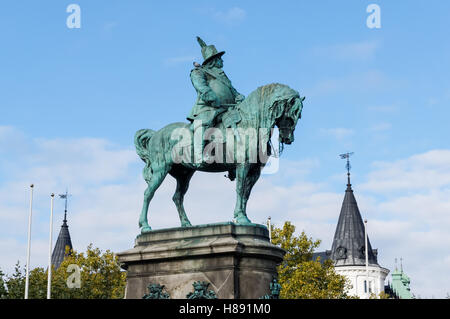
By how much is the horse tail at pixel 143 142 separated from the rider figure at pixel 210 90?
57.4 inches

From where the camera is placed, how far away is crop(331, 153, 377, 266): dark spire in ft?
369

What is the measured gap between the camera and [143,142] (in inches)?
810

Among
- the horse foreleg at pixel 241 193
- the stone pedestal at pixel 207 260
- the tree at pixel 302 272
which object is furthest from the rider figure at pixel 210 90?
the tree at pixel 302 272

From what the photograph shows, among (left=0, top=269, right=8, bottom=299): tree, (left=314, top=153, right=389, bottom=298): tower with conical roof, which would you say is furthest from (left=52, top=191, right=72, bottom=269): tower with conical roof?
(left=0, top=269, right=8, bottom=299): tree

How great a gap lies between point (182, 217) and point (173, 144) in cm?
180

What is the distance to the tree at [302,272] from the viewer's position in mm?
54375

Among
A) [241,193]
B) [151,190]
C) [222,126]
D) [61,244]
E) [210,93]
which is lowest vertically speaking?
[241,193]

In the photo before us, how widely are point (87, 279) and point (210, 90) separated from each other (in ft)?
149

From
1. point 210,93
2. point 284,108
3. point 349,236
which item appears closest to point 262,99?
point 284,108

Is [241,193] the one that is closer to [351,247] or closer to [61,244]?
[61,244]

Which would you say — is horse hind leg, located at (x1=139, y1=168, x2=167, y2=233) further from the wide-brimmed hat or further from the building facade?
the building facade

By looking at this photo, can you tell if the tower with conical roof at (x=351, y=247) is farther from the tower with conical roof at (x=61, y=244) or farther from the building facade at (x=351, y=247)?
the tower with conical roof at (x=61, y=244)

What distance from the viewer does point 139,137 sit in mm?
20594

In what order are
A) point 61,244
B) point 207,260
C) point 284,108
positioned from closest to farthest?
point 207,260
point 284,108
point 61,244
